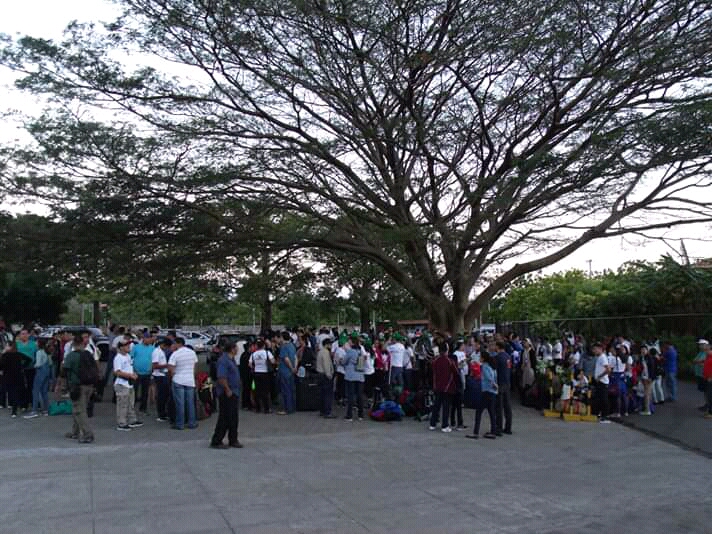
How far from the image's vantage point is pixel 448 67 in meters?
16.9

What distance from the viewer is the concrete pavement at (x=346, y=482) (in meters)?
7.18

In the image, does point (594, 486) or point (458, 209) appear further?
point (458, 209)

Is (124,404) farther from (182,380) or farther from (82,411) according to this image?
(82,411)

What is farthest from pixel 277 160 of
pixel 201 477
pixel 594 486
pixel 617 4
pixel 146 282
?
pixel 594 486

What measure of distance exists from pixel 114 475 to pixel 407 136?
37.3 feet

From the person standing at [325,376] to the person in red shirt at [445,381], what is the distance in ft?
8.21

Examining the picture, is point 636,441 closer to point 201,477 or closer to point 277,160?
point 201,477

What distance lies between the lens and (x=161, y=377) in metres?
13.6

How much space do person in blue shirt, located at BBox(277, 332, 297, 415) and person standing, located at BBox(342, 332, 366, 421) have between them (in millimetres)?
1292

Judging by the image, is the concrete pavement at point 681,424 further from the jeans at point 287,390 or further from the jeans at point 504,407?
the jeans at point 287,390

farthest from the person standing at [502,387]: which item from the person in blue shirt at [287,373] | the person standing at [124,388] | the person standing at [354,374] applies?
the person standing at [124,388]

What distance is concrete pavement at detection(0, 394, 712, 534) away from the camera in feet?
23.6

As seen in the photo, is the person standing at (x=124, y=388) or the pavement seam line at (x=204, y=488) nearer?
the pavement seam line at (x=204, y=488)

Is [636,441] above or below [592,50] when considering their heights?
below
